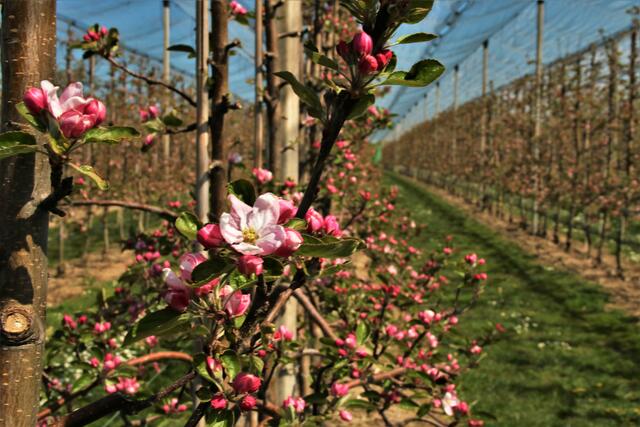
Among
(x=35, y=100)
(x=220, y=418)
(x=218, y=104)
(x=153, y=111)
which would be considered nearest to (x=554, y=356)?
(x=153, y=111)

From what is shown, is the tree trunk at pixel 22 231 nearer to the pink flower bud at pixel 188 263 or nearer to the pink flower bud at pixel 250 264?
the pink flower bud at pixel 188 263

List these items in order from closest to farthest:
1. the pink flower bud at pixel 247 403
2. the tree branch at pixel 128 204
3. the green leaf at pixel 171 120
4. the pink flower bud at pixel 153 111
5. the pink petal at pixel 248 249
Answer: the pink petal at pixel 248 249 → the pink flower bud at pixel 247 403 → the tree branch at pixel 128 204 → the green leaf at pixel 171 120 → the pink flower bud at pixel 153 111

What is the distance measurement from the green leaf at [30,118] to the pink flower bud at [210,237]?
10.1 inches

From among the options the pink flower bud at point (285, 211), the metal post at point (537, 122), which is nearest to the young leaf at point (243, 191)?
the pink flower bud at point (285, 211)

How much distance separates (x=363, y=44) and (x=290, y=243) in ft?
0.89

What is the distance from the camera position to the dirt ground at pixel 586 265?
24.8ft

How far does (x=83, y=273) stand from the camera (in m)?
8.91

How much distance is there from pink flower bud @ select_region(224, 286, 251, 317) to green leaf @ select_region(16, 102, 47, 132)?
0.36 metres

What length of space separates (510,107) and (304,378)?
15.3 m

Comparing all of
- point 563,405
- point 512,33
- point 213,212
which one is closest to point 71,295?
point 563,405

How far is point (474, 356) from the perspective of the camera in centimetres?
250

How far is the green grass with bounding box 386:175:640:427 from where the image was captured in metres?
4.62

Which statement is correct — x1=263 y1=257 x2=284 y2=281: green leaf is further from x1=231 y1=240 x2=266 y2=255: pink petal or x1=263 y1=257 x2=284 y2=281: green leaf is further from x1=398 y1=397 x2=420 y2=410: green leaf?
x1=398 y1=397 x2=420 y2=410: green leaf

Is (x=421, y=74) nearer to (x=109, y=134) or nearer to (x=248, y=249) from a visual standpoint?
(x=248, y=249)
